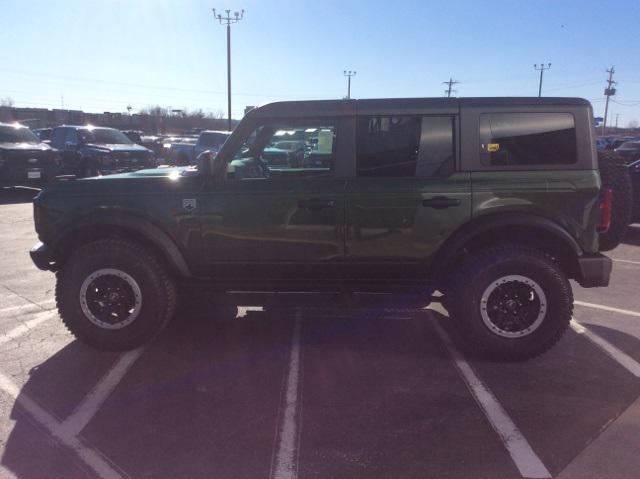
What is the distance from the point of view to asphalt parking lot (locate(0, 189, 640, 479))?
9.59 ft

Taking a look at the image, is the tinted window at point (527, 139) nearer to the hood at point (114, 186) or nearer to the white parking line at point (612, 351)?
the white parking line at point (612, 351)

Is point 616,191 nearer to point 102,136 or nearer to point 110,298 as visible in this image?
point 110,298

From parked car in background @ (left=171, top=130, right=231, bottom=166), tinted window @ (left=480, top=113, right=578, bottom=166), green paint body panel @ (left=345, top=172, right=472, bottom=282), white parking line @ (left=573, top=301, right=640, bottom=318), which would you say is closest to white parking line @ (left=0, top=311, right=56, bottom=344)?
green paint body panel @ (left=345, top=172, right=472, bottom=282)

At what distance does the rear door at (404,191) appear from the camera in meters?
4.11

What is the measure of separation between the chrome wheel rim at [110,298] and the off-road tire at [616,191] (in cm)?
384

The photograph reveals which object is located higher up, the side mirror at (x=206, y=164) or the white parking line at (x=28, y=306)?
the side mirror at (x=206, y=164)

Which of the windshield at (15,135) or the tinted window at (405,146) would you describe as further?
the windshield at (15,135)

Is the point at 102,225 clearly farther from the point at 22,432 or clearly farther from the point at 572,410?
the point at 572,410

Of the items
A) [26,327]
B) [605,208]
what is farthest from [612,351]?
[26,327]

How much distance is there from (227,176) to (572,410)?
292cm

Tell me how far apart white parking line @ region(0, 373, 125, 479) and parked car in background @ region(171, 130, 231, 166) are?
15.9 metres

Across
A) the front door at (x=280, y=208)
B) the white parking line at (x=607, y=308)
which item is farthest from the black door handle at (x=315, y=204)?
the white parking line at (x=607, y=308)

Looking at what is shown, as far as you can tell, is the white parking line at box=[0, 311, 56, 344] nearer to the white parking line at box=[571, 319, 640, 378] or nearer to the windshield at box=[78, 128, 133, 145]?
the white parking line at box=[571, 319, 640, 378]

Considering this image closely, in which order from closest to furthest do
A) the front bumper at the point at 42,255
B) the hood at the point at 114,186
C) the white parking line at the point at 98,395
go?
1. the white parking line at the point at 98,395
2. the hood at the point at 114,186
3. the front bumper at the point at 42,255
